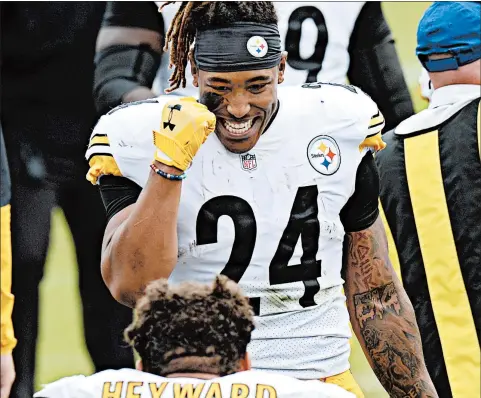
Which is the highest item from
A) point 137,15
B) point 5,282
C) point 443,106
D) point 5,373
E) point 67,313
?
point 137,15

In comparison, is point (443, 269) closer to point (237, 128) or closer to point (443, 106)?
point (443, 106)

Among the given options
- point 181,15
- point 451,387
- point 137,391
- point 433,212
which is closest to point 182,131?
point 181,15

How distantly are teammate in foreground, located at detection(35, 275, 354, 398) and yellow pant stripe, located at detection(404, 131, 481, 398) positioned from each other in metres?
1.47

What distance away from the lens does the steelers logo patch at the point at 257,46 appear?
3424mm

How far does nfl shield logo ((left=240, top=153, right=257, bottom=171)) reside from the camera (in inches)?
137

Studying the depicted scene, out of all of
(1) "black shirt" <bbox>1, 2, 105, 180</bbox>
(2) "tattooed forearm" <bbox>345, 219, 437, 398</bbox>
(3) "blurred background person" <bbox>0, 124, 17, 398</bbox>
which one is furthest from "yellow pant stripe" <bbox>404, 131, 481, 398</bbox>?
(1) "black shirt" <bbox>1, 2, 105, 180</bbox>

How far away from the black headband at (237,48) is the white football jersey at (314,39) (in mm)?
1439

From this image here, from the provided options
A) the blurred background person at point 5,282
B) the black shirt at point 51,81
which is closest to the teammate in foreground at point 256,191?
the blurred background person at point 5,282

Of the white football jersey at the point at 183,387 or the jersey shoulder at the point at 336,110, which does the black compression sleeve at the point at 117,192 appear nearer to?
the jersey shoulder at the point at 336,110

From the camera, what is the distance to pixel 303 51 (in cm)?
504

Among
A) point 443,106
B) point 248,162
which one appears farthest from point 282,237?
point 443,106

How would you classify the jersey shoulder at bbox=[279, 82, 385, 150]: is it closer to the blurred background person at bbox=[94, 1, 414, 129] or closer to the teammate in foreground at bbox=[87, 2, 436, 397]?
the teammate in foreground at bbox=[87, 2, 436, 397]

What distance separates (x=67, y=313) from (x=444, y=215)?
12.1ft

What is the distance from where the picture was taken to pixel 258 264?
346cm
